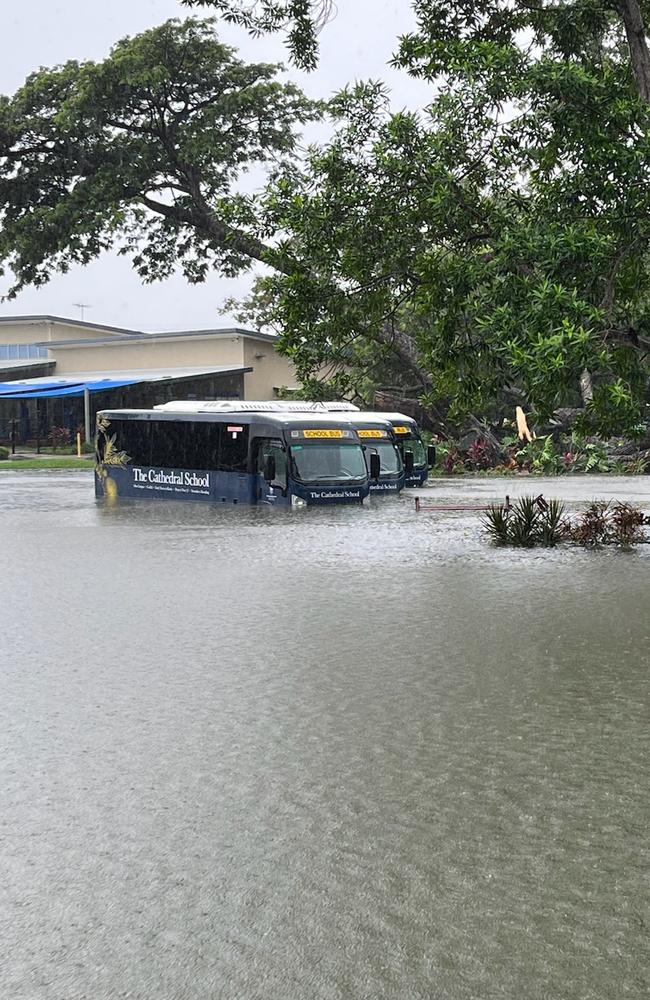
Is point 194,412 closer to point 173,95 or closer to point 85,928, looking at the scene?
point 173,95

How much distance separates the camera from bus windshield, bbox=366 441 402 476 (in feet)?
115

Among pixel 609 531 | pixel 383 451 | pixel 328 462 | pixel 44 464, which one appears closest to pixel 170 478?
pixel 328 462

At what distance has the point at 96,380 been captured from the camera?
6134cm

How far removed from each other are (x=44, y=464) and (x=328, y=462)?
2585cm

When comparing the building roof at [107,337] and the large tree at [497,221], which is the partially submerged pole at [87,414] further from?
the large tree at [497,221]

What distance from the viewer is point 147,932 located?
454 centimetres

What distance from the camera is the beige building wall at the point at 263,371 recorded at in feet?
202

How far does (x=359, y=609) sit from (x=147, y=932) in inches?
354

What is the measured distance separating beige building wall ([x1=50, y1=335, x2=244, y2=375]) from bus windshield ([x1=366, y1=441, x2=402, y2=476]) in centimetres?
2642

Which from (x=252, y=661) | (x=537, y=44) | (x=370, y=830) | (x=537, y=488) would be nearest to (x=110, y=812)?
(x=370, y=830)

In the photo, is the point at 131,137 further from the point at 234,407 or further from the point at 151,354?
the point at 151,354

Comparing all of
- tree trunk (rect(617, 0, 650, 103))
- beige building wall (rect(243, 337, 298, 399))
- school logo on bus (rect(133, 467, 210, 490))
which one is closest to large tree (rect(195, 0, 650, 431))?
tree trunk (rect(617, 0, 650, 103))

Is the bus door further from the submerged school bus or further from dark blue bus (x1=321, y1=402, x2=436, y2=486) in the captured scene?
dark blue bus (x1=321, y1=402, x2=436, y2=486)

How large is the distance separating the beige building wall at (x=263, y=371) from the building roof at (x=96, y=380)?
120 centimetres
